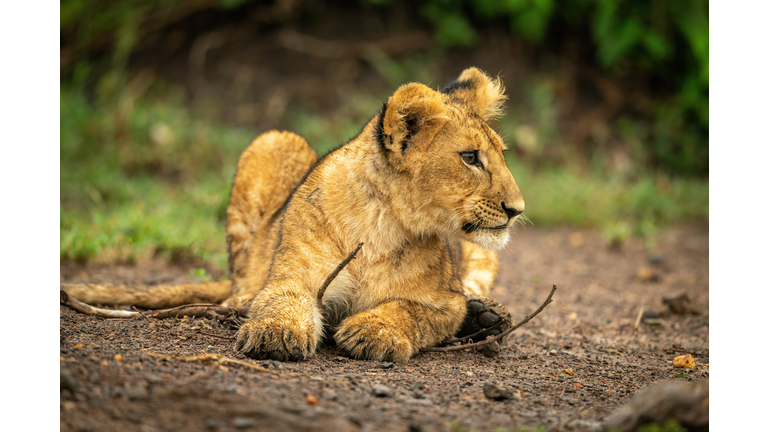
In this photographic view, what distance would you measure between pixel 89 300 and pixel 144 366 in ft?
5.66

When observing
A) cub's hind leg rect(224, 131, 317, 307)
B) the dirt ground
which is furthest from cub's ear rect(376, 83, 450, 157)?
cub's hind leg rect(224, 131, 317, 307)

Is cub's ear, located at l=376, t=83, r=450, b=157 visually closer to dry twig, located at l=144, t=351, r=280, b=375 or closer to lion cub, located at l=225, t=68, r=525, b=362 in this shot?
lion cub, located at l=225, t=68, r=525, b=362

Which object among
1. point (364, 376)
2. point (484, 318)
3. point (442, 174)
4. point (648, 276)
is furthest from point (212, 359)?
point (648, 276)

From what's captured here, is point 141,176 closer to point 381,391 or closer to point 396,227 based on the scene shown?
point 396,227

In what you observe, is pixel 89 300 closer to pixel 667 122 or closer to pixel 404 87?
pixel 404 87

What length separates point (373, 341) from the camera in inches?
141

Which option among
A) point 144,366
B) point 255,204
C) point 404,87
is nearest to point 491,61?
point 255,204

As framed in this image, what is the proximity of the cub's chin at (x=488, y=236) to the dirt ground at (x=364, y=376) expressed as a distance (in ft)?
2.27

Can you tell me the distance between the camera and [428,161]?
3.78m

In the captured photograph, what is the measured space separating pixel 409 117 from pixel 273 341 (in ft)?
4.67

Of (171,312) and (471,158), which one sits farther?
(171,312)

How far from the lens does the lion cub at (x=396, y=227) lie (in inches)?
145

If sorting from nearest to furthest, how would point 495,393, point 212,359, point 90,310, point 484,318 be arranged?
point 495,393
point 212,359
point 90,310
point 484,318

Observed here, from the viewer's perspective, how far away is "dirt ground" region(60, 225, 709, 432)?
8.09 feet
